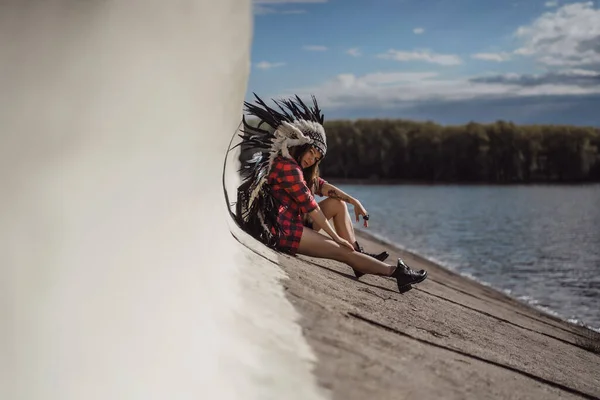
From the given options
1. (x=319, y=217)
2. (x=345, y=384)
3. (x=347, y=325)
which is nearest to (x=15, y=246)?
(x=345, y=384)

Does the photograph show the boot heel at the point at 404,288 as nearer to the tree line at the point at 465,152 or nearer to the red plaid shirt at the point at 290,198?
the red plaid shirt at the point at 290,198

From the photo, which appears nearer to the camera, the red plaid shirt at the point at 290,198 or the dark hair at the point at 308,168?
the red plaid shirt at the point at 290,198

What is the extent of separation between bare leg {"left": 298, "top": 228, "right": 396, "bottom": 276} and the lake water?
5.05 m

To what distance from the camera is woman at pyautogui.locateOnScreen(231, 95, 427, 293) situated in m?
4.54

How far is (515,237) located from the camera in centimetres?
Result: 2062

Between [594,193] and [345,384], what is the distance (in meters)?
42.5

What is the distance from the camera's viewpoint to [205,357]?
256cm

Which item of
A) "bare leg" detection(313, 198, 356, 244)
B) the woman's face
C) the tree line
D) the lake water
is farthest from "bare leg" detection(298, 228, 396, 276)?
the tree line

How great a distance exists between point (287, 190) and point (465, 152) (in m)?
37.5

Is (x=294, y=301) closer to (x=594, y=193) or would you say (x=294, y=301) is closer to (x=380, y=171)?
(x=380, y=171)

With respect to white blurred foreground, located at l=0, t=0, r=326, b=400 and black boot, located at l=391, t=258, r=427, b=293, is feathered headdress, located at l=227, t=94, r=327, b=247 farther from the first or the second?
white blurred foreground, located at l=0, t=0, r=326, b=400

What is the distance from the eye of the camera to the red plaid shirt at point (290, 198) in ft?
14.5

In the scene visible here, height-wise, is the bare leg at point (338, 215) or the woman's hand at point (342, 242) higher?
the bare leg at point (338, 215)

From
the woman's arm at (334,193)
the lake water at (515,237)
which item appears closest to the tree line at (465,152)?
the lake water at (515,237)
